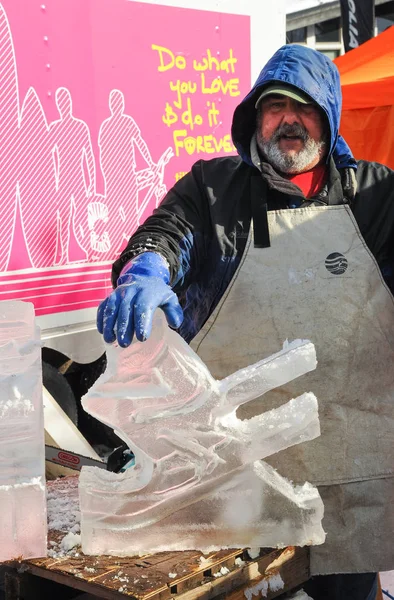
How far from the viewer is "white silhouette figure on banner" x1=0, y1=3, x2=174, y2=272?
12.1ft

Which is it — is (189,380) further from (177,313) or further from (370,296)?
(370,296)

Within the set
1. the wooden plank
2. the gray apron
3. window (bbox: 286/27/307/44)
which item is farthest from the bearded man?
window (bbox: 286/27/307/44)

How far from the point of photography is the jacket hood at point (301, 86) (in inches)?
91.7

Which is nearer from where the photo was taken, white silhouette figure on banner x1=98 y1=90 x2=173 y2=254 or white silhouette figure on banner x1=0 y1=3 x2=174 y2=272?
white silhouette figure on banner x1=0 y1=3 x2=174 y2=272

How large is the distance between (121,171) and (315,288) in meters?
2.20

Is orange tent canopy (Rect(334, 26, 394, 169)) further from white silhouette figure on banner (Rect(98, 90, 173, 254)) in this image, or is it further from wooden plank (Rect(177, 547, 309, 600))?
wooden plank (Rect(177, 547, 309, 600))

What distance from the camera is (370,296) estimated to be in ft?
7.53

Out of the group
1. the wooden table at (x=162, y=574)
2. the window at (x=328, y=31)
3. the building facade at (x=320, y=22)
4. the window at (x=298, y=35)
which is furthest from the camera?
the window at (x=328, y=31)

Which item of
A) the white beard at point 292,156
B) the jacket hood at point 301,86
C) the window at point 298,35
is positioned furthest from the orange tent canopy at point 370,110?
the window at point 298,35

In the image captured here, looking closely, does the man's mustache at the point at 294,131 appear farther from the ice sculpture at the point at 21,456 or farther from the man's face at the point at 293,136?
the ice sculpture at the point at 21,456

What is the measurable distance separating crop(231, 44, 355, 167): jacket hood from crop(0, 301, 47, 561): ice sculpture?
3.23 ft

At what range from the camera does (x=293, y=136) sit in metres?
2.40

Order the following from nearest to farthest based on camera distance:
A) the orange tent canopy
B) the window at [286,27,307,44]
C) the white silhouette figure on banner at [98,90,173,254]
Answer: the white silhouette figure on banner at [98,90,173,254] → the orange tent canopy → the window at [286,27,307,44]

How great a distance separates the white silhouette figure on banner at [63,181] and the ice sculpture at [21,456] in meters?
1.83
